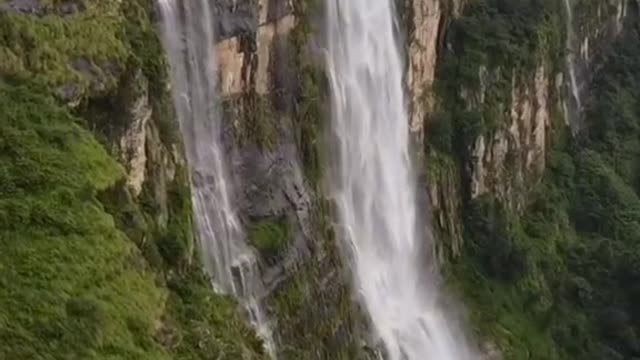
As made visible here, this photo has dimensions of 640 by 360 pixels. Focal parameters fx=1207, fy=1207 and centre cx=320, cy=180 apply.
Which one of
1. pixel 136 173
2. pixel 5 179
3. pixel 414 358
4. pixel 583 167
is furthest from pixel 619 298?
pixel 5 179

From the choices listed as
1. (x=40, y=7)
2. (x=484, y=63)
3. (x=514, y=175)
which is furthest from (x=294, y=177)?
(x=514, y=175)

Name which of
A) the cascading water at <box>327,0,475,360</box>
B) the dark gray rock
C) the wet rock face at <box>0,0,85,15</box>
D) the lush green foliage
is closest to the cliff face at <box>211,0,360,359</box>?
the dark gray rock

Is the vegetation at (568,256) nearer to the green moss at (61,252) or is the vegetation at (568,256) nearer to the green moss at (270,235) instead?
the green moss at (270,235)

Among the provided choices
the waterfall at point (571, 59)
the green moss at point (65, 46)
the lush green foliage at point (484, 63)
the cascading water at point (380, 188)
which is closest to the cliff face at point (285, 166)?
the cascading water at point (380, 188)

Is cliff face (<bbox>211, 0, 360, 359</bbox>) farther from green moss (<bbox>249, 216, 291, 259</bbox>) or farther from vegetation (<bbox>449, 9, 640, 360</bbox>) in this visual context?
vegetation (<bbox>449, 9, 640, 360</bbox>)

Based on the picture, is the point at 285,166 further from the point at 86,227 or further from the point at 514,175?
the point at 514,175
